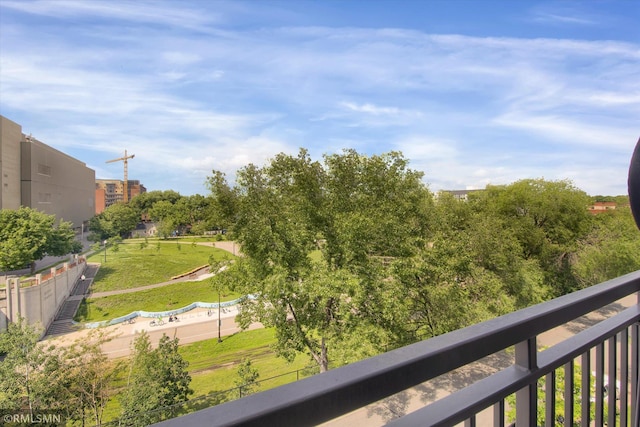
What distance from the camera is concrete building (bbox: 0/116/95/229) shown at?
18.6 metres

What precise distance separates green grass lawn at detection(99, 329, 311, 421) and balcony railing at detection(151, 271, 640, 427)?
8.61 metres

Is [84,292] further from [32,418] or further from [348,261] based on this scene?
[348,261]

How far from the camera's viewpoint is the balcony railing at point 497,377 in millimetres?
369

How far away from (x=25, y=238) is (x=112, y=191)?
3548cm

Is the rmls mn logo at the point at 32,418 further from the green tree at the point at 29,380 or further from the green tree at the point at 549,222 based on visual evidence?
the green tree at the point at 549,222

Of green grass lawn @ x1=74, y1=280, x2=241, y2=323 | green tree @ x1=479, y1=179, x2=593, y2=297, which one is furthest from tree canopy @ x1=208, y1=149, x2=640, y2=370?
green grass lawn @ x1=74, y1=280, x2=241, y2=323

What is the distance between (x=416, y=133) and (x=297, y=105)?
7531 millimetres

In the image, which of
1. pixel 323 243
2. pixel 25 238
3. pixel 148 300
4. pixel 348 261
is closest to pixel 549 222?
pixel 348 261

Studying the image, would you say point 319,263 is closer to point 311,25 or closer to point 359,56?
point 311,25

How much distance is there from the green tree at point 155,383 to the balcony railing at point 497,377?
7.09 m

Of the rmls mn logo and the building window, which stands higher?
the building window

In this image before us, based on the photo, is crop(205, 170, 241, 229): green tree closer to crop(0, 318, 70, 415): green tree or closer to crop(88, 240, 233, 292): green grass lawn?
crop(0, 318, 70, 415): green tree

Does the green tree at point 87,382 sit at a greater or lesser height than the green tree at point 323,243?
lesser

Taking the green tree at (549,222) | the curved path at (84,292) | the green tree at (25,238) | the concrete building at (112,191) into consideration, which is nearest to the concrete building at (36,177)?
the green tree at (25,238)
